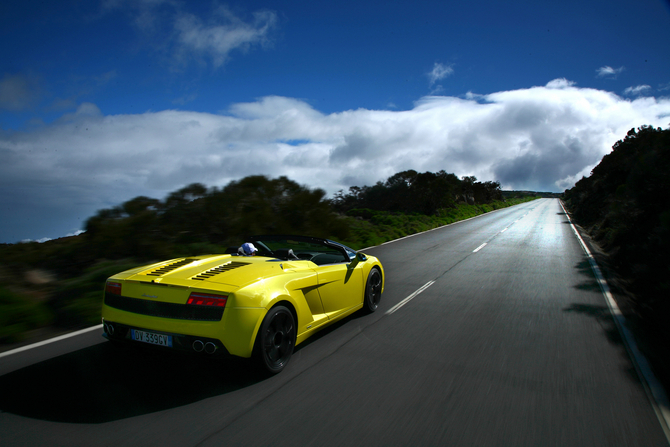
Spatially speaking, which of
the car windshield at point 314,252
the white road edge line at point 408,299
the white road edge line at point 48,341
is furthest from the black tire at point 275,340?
the white road edge line at point 48,341

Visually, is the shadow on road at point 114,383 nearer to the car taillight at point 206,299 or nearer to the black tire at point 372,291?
the car taillight at point 206,299

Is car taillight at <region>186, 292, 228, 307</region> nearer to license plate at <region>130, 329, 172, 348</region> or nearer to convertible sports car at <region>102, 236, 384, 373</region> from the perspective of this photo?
convertible sports car at <region>102, 236, 384, 373</region>

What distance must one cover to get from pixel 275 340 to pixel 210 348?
2.27ft

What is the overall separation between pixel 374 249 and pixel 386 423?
11538 millimetres

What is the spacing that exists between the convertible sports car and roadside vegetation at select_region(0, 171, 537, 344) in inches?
96.7

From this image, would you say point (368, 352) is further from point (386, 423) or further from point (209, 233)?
point (209, 233)

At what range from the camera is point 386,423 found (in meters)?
2.88

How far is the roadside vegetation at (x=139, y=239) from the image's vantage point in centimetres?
549

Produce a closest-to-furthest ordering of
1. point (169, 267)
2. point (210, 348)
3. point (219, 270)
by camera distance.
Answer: point (210, 348), point (219, 270), point (169, 267)

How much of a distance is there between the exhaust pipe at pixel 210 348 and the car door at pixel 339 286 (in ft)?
4.85

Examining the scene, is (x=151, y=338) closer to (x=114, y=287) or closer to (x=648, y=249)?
(x=114, y=287)

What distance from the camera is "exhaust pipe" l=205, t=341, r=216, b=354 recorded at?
124 inches

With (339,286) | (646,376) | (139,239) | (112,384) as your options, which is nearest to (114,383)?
(112,384)

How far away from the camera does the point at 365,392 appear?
11.0 feet
